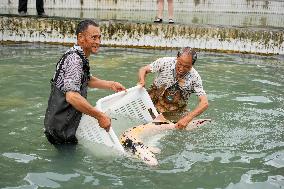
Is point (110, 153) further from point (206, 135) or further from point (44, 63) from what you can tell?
point (44, 63)

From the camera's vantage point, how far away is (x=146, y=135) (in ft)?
20.2

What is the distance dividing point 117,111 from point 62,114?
1.05 meters

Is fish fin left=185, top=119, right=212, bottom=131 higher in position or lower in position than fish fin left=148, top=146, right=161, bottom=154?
higher

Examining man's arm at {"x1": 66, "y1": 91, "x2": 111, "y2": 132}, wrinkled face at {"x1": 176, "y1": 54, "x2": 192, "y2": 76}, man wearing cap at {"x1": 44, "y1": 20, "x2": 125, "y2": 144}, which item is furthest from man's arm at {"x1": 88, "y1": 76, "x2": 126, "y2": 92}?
wrinkled face at {"x1": 176, "y1": 54, "x2": 192, "y2": 76}

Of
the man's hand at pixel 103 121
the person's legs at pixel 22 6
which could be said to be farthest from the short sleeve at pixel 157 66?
the person's legs at pixel 22 6

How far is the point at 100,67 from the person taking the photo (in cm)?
1088

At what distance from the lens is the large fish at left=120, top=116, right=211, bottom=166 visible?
5449mm

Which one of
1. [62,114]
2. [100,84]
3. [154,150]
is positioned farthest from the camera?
[100,84]

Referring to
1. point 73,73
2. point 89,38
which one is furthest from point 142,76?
point 73,73

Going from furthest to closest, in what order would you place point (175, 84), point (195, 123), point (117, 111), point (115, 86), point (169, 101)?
point (169, 101), point (175, 84), point (195, 123), point (117, 111), point (115, 86)

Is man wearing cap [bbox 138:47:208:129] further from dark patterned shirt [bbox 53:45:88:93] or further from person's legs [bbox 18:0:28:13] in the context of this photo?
person's legs [bbox 18:0:28:13]

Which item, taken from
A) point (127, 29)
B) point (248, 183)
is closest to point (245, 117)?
point (248, 183)

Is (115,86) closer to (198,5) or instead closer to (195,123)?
(195,123)

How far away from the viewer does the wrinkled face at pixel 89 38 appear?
522 cm
